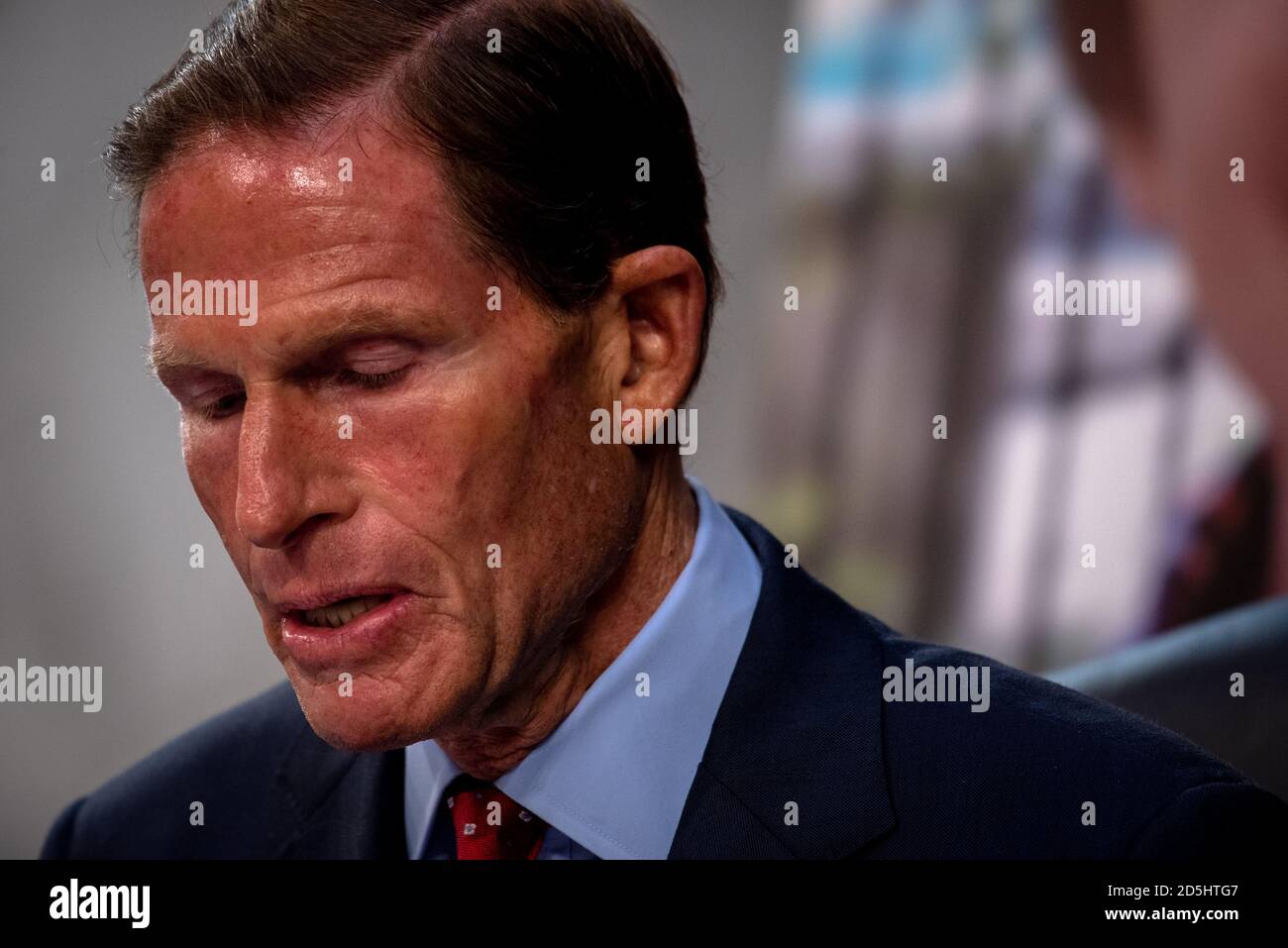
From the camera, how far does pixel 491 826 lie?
152 centimetres

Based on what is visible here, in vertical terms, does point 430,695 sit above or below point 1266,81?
below

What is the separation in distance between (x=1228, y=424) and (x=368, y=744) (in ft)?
6.11

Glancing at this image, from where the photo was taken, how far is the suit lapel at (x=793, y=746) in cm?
141

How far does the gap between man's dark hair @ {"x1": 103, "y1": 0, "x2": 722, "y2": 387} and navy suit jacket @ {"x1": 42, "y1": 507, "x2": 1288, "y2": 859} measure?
0.40m

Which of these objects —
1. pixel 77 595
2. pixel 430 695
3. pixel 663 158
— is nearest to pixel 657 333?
pixel 663 158

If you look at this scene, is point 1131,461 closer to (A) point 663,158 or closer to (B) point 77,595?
(A) point 663,158

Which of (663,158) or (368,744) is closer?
(368,744)

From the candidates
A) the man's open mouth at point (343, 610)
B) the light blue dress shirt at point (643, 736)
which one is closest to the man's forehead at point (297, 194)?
the man's open mouth at point (343, 610)

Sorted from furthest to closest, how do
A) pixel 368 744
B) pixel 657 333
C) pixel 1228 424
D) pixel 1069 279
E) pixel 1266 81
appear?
pixel 1069 279 < pixel 1228 424 < pixel 1266 81 < pixel 657 333 < pixel 368 744

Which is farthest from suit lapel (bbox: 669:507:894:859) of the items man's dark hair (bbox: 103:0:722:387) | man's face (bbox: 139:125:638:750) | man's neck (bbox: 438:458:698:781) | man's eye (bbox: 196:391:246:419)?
man's eye (bbox: 196:391:246:419)

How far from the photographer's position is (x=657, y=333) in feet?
4.91

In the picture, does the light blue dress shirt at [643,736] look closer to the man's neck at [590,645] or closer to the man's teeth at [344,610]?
the man's neck at [590,645]

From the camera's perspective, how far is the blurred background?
2666 millimetres

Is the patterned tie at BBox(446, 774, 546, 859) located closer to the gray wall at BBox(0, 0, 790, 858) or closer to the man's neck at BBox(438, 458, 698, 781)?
the man's neck at BBox(438, 458, 698, 781)
